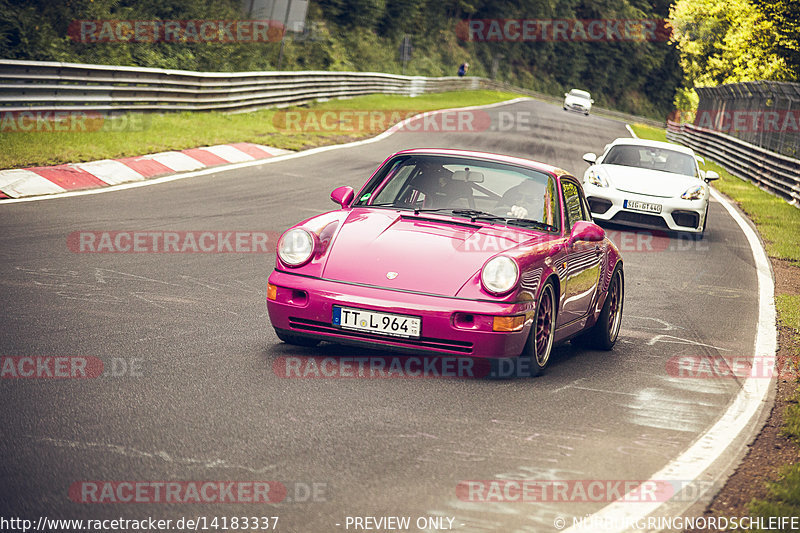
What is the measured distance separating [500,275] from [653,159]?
11428 millimetres

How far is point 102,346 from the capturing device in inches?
234

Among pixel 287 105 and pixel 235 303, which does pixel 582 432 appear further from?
pixel 287 105

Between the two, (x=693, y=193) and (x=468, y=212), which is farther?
(x=693, y=193)

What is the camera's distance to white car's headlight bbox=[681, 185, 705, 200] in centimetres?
1558

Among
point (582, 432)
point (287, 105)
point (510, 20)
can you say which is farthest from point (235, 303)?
point (510, 20)

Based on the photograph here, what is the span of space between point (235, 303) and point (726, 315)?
472 cm

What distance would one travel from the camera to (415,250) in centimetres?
623

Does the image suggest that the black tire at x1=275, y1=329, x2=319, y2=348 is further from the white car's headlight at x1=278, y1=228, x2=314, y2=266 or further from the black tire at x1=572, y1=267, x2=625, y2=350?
the black tire at x1=572, y1=267, x2=625, y2=350

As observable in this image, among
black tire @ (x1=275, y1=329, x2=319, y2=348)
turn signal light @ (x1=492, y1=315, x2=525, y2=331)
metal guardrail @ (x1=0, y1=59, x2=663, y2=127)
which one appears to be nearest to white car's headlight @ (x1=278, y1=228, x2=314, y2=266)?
black tire @ (x1=275, y1=329, x2=319, y2=348)
